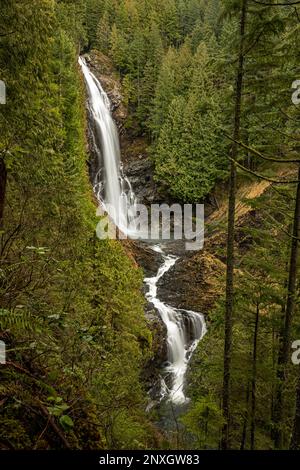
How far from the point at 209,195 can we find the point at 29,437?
33.8 m

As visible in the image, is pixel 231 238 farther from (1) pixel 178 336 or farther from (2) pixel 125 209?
(2) pixel 125 209

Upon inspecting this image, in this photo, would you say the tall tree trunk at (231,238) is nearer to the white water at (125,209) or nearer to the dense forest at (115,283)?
the dense forest at (115,283)

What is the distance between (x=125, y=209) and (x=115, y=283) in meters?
21.2

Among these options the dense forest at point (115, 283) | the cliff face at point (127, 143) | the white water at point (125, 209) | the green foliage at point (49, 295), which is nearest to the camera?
the green foliage at point (49, 295)

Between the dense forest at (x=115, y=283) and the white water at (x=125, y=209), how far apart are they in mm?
930

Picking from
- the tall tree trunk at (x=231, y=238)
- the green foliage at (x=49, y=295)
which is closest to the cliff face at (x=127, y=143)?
the green foliage at (x=49, y=295)

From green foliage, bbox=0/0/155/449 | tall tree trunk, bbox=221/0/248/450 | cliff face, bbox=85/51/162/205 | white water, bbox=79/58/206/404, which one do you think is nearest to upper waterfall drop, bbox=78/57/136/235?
white water, bbox=79/58/206/404

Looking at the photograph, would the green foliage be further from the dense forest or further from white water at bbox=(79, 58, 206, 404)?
white water at bbox=(79, 58, 206, 404)

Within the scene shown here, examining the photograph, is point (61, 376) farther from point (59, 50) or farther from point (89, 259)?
→ point (59, 50)

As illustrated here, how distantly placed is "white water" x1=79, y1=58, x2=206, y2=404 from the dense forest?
93cm

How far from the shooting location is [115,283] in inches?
586

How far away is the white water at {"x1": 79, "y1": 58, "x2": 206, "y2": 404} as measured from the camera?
19641 millimetres

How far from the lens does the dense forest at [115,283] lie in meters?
3.70

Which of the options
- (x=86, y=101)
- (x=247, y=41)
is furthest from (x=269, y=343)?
(x=86, y=101)
